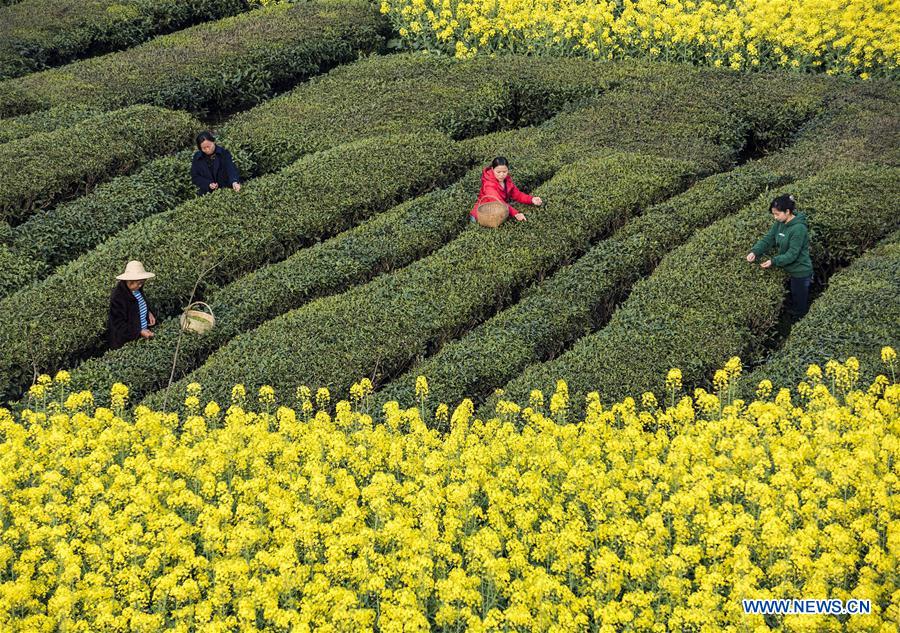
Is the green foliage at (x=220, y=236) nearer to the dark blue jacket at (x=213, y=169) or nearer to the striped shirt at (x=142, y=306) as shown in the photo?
the dark blue jacket at (x=213, y=169)

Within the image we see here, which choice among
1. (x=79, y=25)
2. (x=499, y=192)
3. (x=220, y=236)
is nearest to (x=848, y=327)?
(x=499, y=192)

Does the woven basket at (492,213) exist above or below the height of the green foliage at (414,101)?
above

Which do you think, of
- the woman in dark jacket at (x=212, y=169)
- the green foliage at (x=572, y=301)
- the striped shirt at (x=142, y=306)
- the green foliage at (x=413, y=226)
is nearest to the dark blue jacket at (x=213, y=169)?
the woman in dark jacket at (x=212, y=169)

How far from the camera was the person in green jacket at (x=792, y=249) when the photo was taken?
12.5 metres

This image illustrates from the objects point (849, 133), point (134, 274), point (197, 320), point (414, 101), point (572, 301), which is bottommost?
point (849, 133)

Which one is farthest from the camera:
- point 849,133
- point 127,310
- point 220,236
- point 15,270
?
point 849,133

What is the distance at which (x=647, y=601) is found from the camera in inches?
305

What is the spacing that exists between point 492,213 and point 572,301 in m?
1.99

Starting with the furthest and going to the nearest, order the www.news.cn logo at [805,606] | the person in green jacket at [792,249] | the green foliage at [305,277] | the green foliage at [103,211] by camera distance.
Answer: the green foliage at [103,211], the person in green jacket at [792,249], the green foliage at [305,277], the www.news.cn logo at [805,606]

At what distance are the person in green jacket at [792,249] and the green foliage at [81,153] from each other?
9.53 meters

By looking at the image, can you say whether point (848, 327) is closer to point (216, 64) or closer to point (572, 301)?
point (572, 301)

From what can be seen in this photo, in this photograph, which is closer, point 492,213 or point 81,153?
point 492,213

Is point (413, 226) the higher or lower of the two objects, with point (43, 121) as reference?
lower

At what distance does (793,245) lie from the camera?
12555 mm
